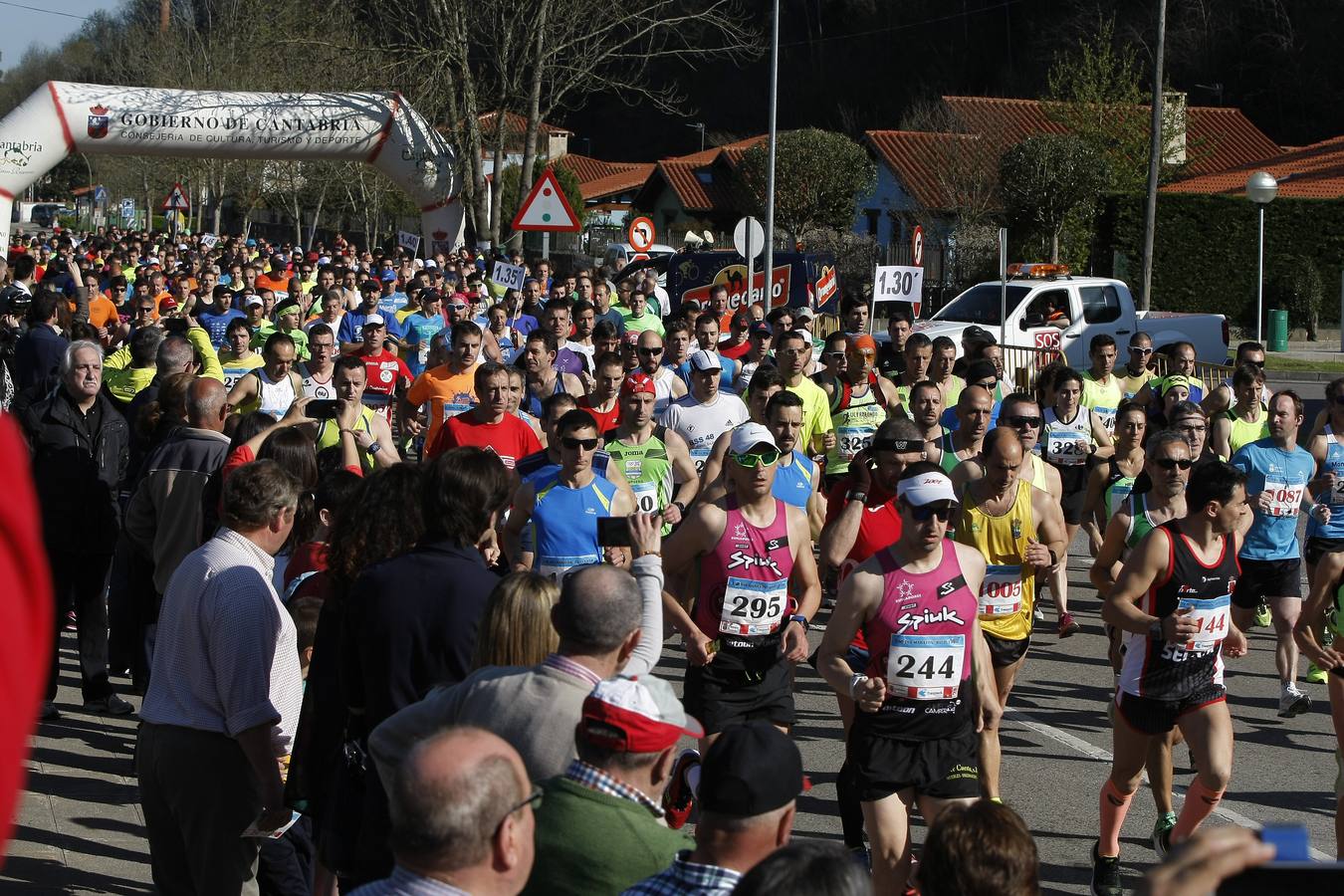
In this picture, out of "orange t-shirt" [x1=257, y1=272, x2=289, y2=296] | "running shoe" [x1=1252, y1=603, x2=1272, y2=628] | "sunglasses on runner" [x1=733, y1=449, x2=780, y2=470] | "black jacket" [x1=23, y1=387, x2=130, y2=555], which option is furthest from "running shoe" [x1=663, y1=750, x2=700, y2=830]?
"orange t-shirt" [x1=257, y1=272, x2=289, y2=296]

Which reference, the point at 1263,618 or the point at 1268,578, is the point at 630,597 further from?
the point at 1263,618

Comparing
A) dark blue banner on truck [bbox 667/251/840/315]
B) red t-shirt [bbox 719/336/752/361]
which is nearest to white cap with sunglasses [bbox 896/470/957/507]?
red t-shirt [bbox 719/336/752/361]

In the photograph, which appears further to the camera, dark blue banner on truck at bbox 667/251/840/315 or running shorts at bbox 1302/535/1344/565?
dark blue banner on truck at bbox 667/251/840/315

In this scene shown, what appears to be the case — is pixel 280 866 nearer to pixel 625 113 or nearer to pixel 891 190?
pixel 891 190

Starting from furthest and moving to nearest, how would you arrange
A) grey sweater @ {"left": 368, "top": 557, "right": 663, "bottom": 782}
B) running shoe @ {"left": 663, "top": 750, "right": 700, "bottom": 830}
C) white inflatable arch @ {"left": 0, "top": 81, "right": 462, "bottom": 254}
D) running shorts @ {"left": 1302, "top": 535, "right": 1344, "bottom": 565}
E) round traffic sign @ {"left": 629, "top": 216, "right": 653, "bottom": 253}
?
white inflatable arch @ {"left": 0, "top": 81, "right": 462, "bottom": 254} < round traffic sign @ {"left": 629, "top": 216, "right": 653, "bottom": 253} < running shorts @ {"left": 1302, "top": 535, "right": 1344, "bottom": 565} < running shoe @ {"left": 663, "top": 750, "right": 700, "bottom": 830} < grey sweater @ {"left": 368, "top": 557, "right": 663, "bottom": 782}

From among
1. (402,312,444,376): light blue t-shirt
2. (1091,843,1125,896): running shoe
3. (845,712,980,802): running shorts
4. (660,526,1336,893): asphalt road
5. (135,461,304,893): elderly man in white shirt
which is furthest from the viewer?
(402,312,444,376): light blue t-shirt

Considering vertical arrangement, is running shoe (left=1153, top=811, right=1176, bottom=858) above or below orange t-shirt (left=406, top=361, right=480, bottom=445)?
below

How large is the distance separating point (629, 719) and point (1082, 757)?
208 inches

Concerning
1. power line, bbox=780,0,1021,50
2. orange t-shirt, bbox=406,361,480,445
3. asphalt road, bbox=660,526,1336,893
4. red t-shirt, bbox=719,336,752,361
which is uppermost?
power line, bbox=780,0,1021,50

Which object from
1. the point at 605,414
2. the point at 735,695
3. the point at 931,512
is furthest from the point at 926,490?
the point at 605,414

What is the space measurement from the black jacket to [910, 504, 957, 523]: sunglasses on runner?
462 cm

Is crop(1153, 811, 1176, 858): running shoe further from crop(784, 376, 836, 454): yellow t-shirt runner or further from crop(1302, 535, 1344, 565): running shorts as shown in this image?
crop(784, 376, 836, 454): yellow t-shirt runner

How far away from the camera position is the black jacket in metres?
8.06

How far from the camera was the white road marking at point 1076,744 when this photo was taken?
23.0ft
